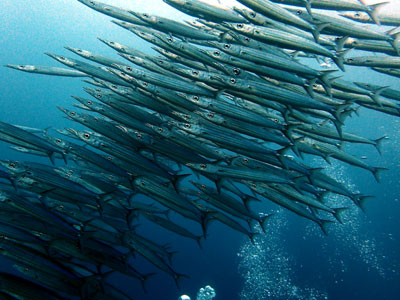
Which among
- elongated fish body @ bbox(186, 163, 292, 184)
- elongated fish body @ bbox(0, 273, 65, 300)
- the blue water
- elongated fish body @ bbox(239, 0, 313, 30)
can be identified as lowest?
the blue water

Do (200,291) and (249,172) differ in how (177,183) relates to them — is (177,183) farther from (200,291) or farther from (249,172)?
(200,291)

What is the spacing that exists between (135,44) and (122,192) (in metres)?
36.3

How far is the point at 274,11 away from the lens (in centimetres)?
273

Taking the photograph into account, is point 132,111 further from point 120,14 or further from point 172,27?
point 120,14

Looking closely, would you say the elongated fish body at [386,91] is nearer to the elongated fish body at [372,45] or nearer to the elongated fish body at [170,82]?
the elongated fish body at [372,45]

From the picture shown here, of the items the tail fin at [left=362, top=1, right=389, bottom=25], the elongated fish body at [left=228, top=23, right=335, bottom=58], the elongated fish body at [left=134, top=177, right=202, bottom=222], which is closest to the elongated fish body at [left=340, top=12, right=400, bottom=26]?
the tail fin at [left=362, top=1, right=389, bottom=25]

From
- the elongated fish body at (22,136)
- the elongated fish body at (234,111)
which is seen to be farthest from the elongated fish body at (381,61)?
the elongated fish body at (22,136)

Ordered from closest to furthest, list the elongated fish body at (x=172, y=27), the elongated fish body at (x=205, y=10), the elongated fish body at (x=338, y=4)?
the elongated fish body at (x=338, y=4) < the elongated fish body at (x=205, y=10) < the elongated fish body at (x=172, y=27)

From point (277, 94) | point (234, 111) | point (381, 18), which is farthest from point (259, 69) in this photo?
point (381, 18)

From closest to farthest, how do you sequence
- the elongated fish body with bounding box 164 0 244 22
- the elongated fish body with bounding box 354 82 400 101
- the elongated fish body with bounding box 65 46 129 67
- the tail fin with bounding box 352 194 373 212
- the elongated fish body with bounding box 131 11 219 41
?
the elongated fish body with bounding box 164 0 244 22, the elongated fish body with bounding box 131 11 219 41, the elongated fish body with bounding box 354 82 400 101, the tail fin with bounding box 352 194 373 212, the elongated fish body with bounding box 65 46 129 67

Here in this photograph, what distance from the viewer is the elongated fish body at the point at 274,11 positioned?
267cm

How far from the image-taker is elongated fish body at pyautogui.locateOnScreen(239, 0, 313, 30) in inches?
105

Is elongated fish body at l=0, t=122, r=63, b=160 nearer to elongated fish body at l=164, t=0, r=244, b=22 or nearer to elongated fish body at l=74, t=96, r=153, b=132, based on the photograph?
elongated fish body at l=74, t=96, r=153, b=132

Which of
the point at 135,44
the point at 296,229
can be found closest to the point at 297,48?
the point at 296,229
